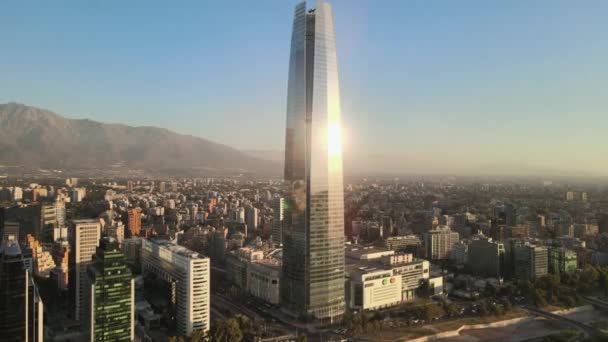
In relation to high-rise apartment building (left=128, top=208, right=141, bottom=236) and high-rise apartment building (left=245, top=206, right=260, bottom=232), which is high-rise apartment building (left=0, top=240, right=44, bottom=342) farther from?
high-rise apartment building (left=245, top=206, right=260, bottom=232)

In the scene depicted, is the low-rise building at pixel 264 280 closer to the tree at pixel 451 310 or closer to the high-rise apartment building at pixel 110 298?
the tree at pixel 451 310

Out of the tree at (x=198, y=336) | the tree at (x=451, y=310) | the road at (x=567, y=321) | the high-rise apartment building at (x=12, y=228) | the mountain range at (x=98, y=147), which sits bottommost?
the road at (x=567, y=321)

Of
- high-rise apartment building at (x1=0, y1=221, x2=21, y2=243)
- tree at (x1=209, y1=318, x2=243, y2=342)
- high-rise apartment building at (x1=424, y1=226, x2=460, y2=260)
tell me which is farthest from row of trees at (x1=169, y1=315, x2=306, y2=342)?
high-rise apartment building at (x1=424, y1=226, x2=460, y2=260)

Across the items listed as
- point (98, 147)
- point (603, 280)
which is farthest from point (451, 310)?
point (98, 147)

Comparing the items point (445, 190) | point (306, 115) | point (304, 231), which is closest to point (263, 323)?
point (304, 231)

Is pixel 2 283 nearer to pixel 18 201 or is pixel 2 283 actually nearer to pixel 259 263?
pixel 259 263

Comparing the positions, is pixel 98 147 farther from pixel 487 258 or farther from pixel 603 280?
pixel 603 280

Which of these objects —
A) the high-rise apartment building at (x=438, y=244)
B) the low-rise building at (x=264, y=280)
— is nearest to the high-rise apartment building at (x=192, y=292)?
the low-rise building at (x=264, y=280)
